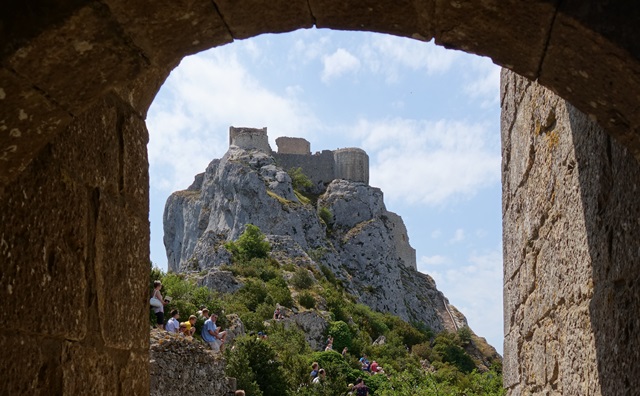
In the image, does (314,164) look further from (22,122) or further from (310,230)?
(22,122)

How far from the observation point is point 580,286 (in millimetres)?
3090

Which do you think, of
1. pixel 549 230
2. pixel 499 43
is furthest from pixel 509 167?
pixel 499 43

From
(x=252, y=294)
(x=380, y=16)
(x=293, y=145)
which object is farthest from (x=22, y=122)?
(x=293, y=145)

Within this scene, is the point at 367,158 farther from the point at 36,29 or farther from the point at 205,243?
the point at 36,29

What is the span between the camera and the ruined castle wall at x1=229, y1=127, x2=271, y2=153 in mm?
Answer: 55750

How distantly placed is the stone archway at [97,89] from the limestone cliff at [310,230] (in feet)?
126

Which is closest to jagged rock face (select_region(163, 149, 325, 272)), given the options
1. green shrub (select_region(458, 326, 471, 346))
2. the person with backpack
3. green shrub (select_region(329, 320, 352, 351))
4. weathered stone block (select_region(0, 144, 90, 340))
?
green shrub (select_region(458, 326, 471, 346))

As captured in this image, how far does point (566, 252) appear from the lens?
331cm

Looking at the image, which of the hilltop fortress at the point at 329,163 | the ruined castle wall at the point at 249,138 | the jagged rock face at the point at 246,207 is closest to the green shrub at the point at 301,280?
the jagged rock face at the point at 246,207

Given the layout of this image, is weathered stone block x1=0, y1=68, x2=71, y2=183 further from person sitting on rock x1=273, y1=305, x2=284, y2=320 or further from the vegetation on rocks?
person sitting on rock x1=273, y1=305, x2=284, y2=320

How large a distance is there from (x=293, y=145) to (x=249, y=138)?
23.8ft

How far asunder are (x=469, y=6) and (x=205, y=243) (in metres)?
43.3

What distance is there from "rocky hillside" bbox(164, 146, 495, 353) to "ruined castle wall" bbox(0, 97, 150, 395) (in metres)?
37.1

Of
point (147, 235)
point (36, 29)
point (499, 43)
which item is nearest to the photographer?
point (36, 29)
